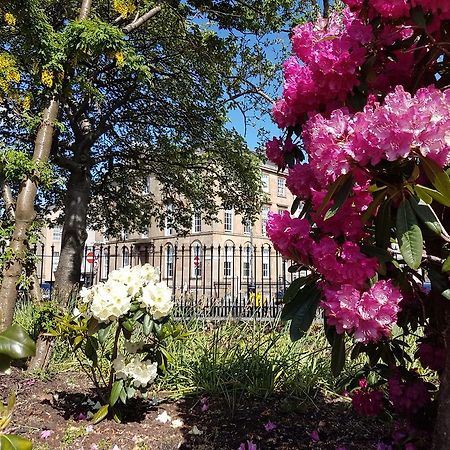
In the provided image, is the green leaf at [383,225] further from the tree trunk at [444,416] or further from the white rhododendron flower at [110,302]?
the white rhododendron flower at [110,302]

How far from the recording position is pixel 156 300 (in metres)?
3.05

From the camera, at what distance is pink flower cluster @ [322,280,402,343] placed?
1.32 metres

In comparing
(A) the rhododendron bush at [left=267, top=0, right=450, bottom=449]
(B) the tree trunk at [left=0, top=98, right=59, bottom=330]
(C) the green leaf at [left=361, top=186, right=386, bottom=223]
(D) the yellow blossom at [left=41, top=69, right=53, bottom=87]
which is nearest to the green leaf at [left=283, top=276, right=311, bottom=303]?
(A) the rhododendron bush at [left=267, top=0, right=450, bottom=449]

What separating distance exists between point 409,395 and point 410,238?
1.18 meters

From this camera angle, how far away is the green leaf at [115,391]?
123 inches

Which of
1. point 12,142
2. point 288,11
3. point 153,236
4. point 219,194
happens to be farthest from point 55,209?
point 153,236

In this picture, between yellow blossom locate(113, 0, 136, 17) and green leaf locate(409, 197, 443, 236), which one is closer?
green leaf locate(409, 197, 443, 236)

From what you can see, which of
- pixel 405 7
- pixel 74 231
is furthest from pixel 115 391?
pixel 74 231

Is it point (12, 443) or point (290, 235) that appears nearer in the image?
point (12, 443)

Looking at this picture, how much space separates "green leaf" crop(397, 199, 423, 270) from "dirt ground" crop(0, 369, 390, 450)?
2.07m

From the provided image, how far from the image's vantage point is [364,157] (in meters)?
1.25

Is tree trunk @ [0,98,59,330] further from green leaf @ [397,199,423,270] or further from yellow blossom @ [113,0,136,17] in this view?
green leaf @ [397,199,423,270]

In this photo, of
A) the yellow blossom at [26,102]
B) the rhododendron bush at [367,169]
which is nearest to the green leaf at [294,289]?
the rhododendron bush at [367,169]

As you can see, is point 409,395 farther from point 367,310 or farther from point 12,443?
point 12,443
